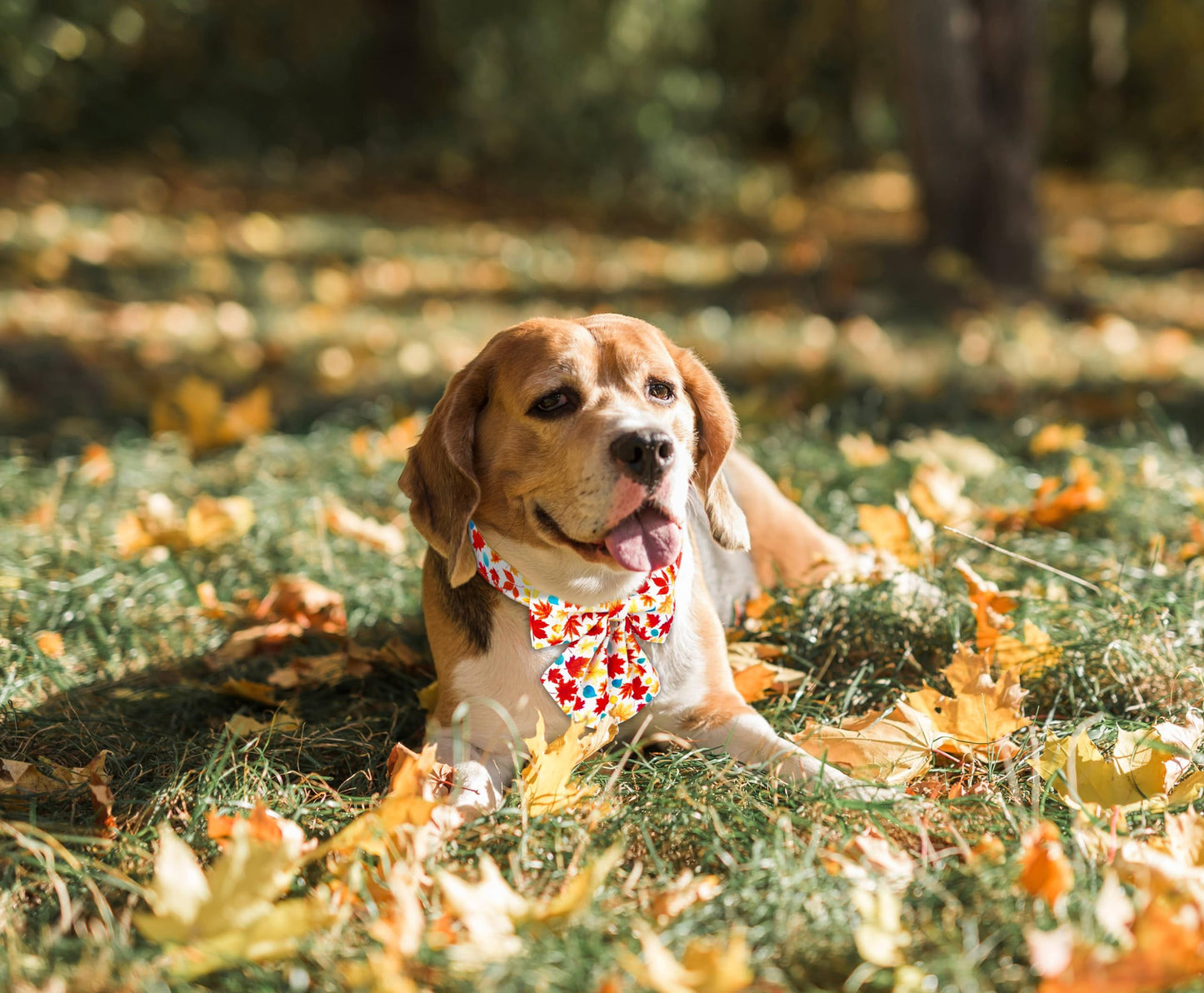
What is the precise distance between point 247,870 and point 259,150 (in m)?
14.9

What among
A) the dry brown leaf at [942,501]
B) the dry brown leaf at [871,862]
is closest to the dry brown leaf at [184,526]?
the dry brown leaf at [942,501]

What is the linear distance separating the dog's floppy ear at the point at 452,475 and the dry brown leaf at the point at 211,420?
274cm

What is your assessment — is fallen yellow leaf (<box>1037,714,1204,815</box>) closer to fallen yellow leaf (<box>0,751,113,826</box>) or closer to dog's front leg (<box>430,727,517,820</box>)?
dog's front leg (<box>430,727,517,820</box>)

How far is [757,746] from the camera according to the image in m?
2.73

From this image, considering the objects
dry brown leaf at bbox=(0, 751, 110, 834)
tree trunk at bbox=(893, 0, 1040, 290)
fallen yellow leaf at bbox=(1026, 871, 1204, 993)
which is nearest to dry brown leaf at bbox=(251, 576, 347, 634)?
dry brown leaf at bbox=(0, 751, 110, 834)

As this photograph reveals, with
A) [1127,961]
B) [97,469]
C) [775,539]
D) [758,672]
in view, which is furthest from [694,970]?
[97,469]

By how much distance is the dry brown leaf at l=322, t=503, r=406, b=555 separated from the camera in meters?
4.11

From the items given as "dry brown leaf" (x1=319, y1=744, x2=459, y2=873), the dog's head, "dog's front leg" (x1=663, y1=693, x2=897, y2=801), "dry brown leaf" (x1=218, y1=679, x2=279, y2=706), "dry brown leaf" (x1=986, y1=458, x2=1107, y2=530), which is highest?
the dog's head

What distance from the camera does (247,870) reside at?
191cm

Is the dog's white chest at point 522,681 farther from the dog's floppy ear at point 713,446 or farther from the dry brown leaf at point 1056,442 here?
the dry brown leaf at point 1056,442

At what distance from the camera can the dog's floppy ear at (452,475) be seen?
280 centimetres

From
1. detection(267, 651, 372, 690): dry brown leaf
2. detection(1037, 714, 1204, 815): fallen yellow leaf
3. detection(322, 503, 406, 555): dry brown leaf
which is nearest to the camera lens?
detection(1037, 714, 1204, 815): fallen yellow leaf

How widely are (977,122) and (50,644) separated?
7.75 meters

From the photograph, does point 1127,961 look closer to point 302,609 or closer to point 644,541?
point 644,541
